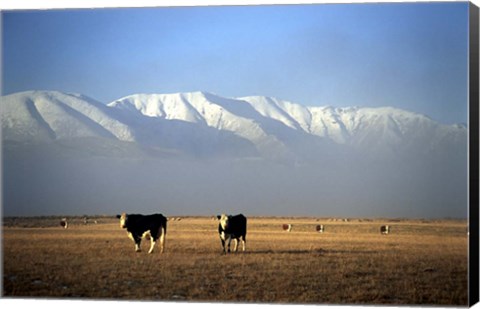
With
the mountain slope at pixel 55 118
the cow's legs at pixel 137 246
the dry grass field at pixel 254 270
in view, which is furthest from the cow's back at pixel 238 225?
the mountain slope at pixel 55 118

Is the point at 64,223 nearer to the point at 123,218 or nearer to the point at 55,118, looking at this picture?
the point at 123,218

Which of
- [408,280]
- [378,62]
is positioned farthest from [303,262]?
[378,62]

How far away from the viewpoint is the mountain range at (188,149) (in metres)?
16.7

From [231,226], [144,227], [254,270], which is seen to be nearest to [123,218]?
[144,227]

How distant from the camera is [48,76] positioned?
672 inches

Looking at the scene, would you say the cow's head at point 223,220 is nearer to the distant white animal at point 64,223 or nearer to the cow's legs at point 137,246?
the cow's legs at point 137,246

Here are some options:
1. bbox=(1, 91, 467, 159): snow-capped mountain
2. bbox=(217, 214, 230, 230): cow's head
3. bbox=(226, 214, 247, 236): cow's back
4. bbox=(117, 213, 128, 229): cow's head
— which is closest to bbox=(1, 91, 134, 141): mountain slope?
bbox=(1, 91, 467, 159): snow-capped mountain

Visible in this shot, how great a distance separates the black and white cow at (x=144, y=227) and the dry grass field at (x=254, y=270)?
0.96ft

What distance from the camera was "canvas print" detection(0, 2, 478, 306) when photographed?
49.4 feet

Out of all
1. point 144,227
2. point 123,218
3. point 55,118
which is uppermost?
point 55,118

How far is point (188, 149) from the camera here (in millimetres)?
17297

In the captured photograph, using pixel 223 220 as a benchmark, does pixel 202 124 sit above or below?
above

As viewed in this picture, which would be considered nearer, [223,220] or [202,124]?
[202,124]

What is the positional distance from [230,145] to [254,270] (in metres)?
2.59
